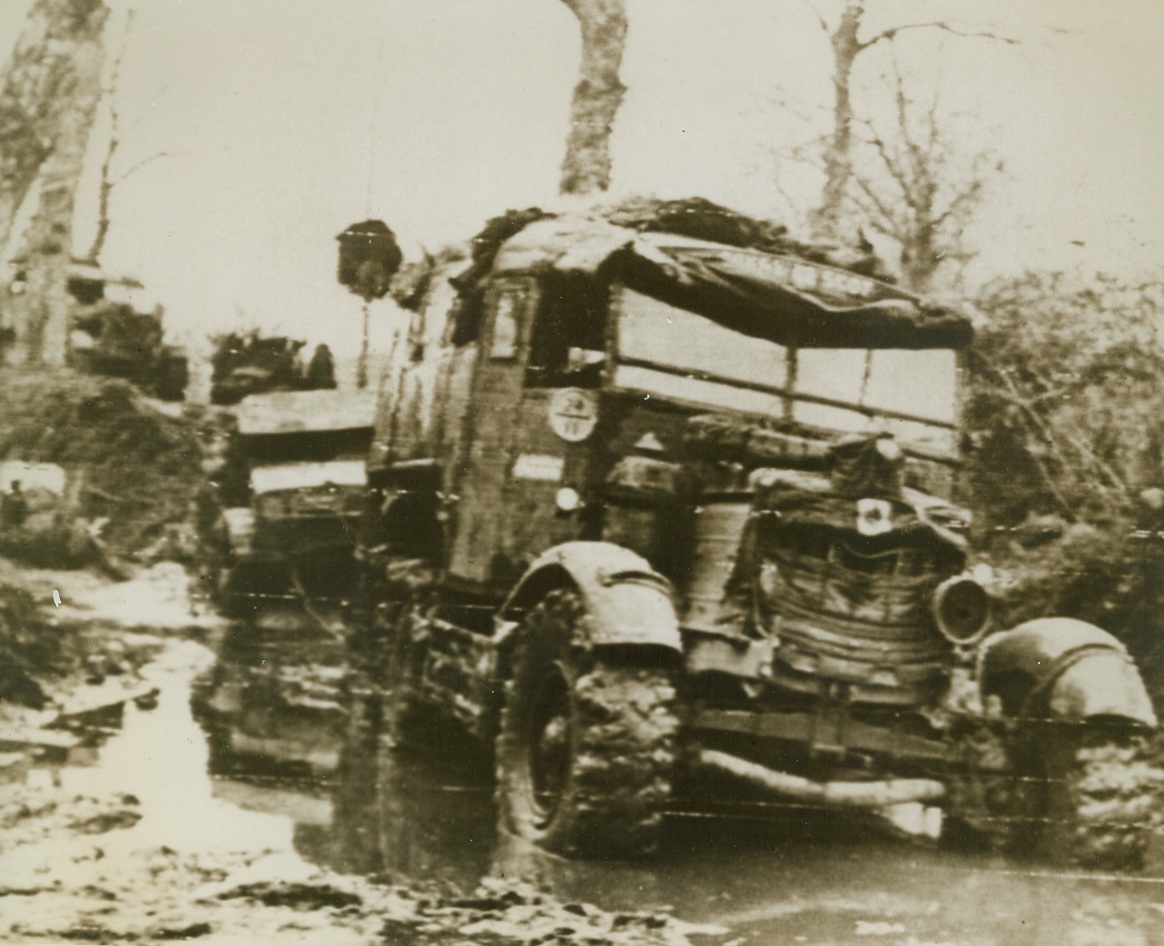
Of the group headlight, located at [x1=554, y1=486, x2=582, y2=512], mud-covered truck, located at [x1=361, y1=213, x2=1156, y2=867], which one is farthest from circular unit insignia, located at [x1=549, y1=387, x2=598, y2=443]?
headlight, located at [x1=554, y1=486, x2=582, y2=512]

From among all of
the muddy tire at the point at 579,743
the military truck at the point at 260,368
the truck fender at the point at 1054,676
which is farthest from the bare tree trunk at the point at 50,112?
the truck fender at the point at 1054,676

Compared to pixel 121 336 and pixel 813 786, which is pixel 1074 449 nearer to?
pixel 813 786

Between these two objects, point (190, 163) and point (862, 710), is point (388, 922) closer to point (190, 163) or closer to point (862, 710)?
point (862, 710)

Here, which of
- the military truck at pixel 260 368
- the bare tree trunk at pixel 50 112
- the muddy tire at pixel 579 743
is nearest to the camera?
the muddy tire at pixel 579 743

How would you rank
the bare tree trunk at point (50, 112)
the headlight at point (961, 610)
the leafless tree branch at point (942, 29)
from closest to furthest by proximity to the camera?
the headlight at point (961, 610), the bare tree trunk at point (50, 112), the leafless tree branch at point (942, 29)

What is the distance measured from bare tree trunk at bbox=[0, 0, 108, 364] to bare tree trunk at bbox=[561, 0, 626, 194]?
4.85 feet

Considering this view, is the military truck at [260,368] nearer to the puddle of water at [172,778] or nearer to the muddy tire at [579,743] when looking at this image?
the puddle of water at [172,778]

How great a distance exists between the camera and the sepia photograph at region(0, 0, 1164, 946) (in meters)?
2.78

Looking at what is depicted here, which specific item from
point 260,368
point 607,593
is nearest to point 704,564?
point 607,593

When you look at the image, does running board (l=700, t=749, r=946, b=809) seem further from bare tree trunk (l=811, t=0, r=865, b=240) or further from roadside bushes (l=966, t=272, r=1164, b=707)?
bare tree trunk (l=811, t=0, r=865, b=240)

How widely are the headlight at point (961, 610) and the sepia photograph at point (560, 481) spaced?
0.01m

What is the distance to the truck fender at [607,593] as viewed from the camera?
2.59m

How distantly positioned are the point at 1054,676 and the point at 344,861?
2.15 m

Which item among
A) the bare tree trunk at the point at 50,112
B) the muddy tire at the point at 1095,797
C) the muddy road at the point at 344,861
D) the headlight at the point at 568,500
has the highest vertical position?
the bare tree trunk at the point at 50,112
